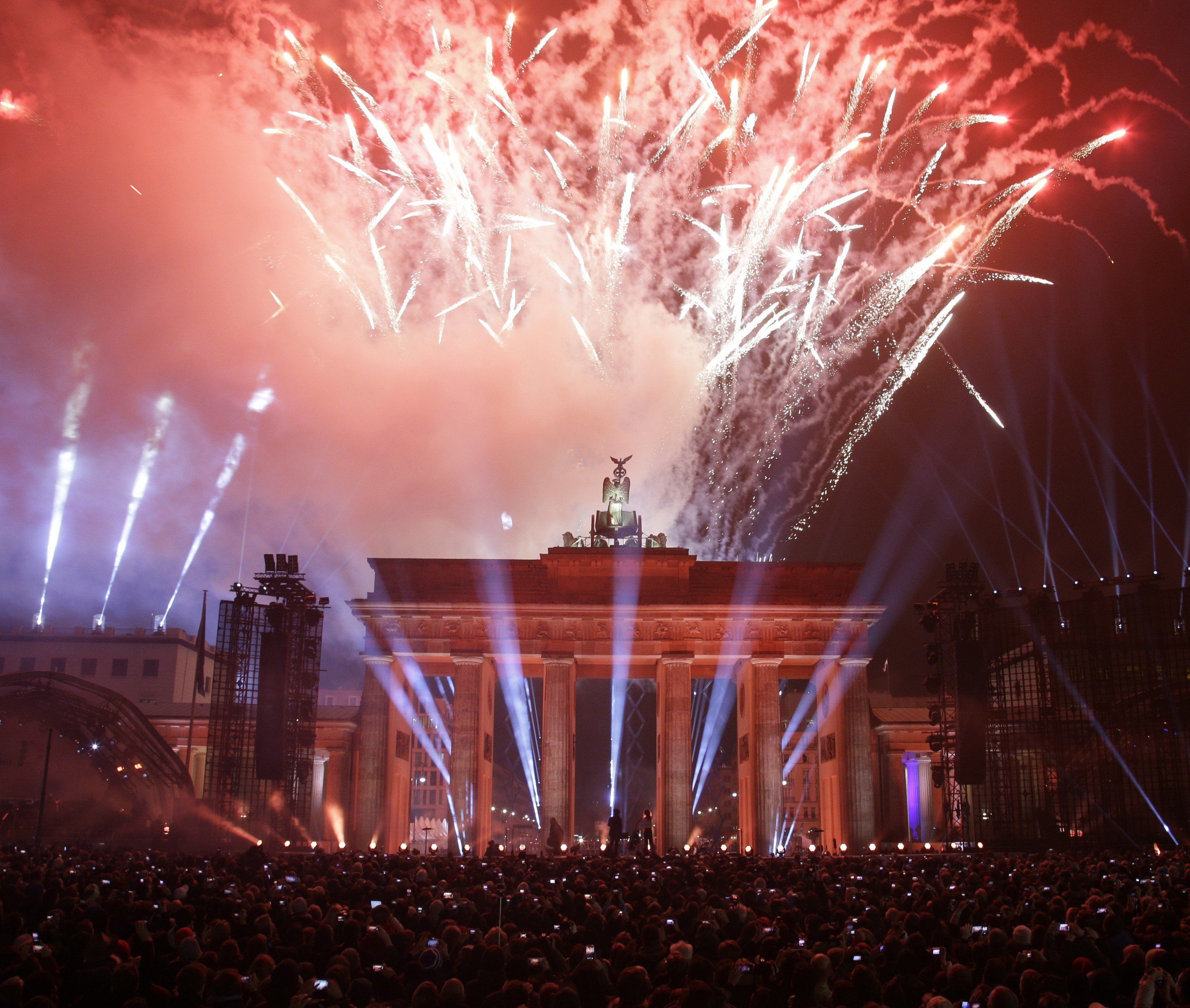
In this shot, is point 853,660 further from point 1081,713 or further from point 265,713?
point 265,713

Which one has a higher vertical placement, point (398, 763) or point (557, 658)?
point (557, 658)

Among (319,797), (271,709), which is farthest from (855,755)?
(319,797)

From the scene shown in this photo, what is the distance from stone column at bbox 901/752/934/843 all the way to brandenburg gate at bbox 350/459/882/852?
21.6ft

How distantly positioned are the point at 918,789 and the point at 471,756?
26377 millimetres

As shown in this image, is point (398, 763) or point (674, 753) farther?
point (398, 763)

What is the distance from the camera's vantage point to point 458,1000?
29.3 feet

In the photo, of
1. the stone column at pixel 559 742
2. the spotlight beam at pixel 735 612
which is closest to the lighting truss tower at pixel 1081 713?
the spotlight beam at pixel 735 612

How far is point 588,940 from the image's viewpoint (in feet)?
43.4

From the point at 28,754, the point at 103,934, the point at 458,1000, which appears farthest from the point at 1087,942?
the point at 28,754

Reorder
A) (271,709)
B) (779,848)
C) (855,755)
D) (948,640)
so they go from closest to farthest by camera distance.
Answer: (271,709), (948,640), (779,848), (855,755)

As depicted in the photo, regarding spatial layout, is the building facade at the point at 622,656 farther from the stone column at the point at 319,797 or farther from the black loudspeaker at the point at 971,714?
the black loudspeaker at the point at 971,714

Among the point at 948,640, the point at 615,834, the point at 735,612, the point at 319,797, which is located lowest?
the point at 615,834

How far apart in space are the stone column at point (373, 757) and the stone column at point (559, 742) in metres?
7.92

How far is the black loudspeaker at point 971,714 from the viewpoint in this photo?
37281 millimetres
